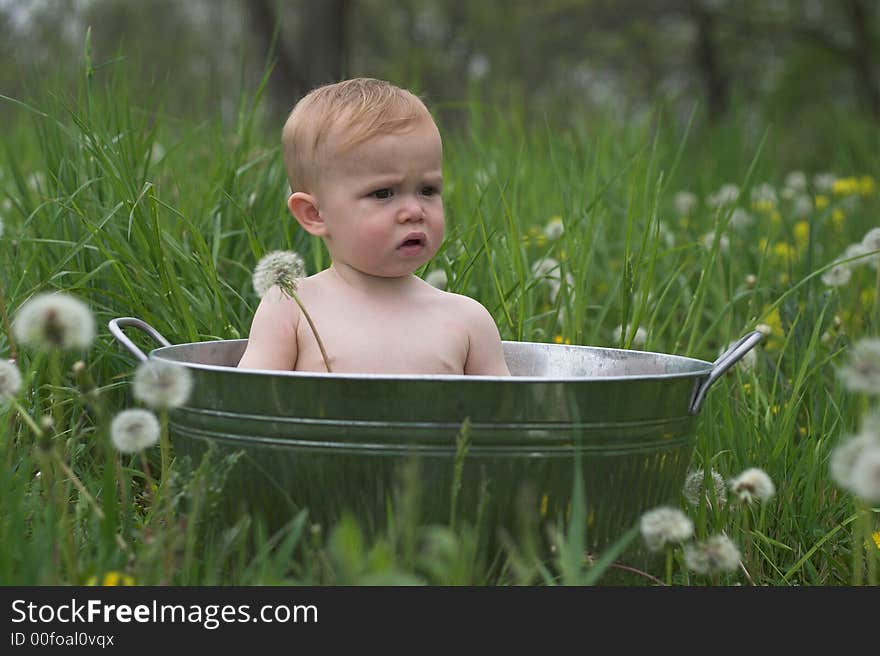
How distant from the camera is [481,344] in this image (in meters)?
2.24

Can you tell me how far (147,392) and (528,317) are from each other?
61.2 inches

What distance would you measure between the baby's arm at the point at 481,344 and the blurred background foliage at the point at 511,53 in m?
0.99

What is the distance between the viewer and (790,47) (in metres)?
16.7

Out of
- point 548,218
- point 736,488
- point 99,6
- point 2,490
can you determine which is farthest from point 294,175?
point 99,6

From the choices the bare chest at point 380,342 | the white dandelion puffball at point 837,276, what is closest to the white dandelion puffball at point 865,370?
the bare chest at point 380,342

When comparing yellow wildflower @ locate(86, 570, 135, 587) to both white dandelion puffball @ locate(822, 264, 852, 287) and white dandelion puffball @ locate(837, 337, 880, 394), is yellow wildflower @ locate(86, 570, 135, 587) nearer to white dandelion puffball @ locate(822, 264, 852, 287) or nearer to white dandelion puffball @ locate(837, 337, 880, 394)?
white dandelion puffball @ locate(837, 337, 880, 394)

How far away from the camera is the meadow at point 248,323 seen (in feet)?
5.28

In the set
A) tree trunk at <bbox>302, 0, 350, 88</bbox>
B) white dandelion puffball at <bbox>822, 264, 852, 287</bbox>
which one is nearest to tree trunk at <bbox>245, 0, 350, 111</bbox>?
tree trunk at <bbox>302, 0, 350, 88</bbox>

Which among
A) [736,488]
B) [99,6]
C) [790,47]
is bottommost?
[736,488]

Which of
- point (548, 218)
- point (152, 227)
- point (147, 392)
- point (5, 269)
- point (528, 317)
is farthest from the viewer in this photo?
point (548, 218)

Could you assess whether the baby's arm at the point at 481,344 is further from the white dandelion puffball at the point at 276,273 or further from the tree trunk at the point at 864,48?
the tree trunk at the point at 864,48

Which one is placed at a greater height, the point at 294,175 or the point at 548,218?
the point at 548,218

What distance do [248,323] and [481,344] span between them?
808mm

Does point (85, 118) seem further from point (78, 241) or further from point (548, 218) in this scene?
point (548, 218)
